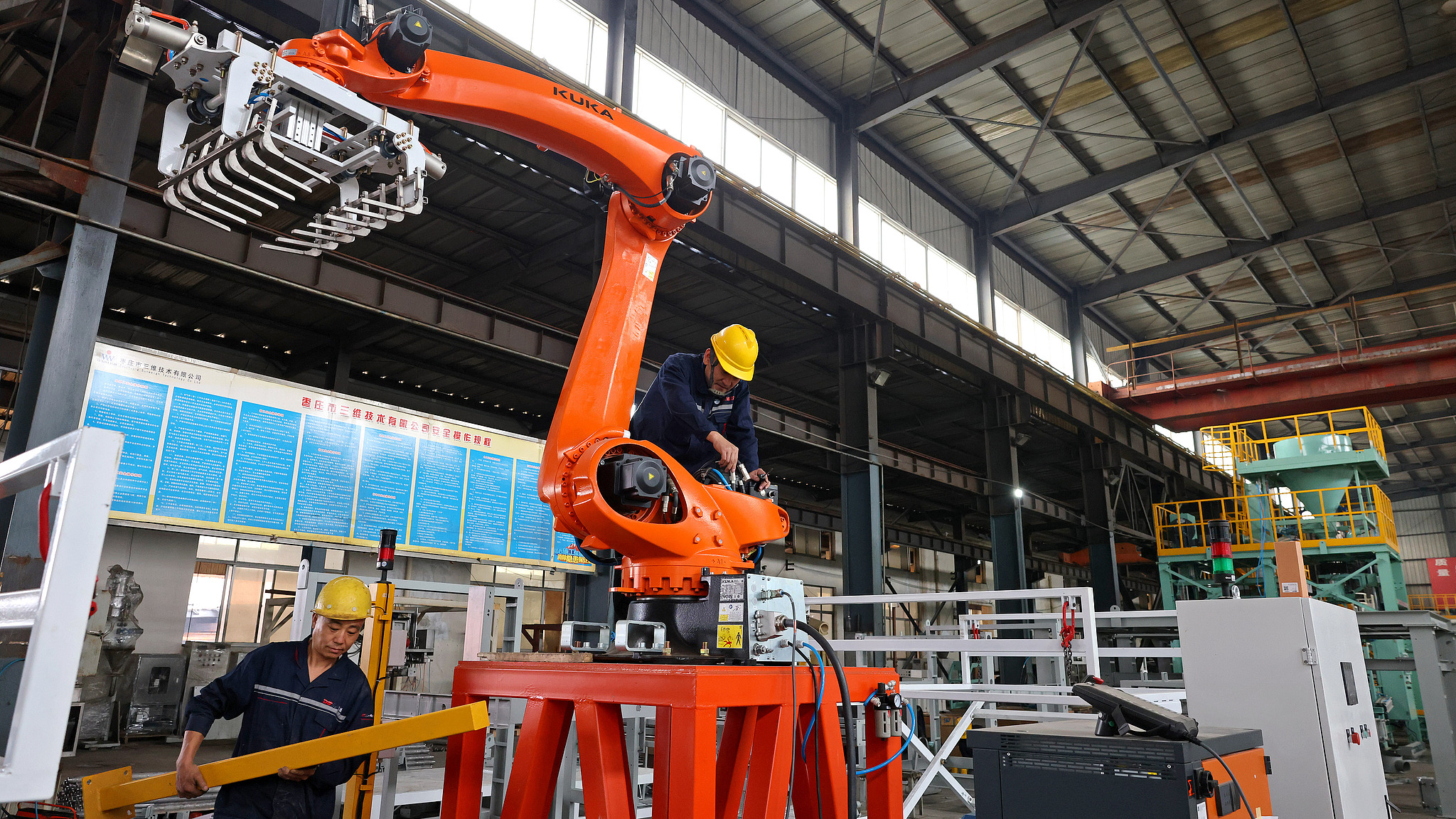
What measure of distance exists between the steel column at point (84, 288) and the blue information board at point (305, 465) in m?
1.85

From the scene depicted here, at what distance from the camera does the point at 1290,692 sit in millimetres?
3650

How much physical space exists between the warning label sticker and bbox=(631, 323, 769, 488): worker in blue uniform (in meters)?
0.90

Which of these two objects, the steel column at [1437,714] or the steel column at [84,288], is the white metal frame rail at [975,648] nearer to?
the steel column at [1437,714]

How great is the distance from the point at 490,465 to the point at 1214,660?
30.0 ft

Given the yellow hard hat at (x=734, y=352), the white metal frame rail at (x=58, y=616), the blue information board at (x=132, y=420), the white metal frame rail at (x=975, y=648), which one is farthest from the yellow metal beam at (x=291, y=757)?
the blue information board at (x=132, y=420)

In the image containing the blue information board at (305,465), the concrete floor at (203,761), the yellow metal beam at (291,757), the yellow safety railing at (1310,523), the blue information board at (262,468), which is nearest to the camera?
the yellow metal beam at (291,757)

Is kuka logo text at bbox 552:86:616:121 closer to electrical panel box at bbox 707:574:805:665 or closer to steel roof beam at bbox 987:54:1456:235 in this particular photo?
electrical panel box at bbox 707:574:805:665

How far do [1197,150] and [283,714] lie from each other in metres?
18.0

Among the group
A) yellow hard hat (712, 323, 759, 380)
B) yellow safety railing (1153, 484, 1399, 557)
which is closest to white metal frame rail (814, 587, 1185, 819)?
yellow hard hat (712, 323, 759, 380)

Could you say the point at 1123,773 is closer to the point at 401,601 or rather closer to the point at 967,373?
the point at 401,601

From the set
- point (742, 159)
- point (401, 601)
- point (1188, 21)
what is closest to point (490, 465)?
point (401, 601)

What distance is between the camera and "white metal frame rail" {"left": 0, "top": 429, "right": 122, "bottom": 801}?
1.21 metres

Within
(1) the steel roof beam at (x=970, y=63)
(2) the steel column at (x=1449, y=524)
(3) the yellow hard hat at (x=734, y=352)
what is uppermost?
(1) the steel roof beam at (x=970, y=63)

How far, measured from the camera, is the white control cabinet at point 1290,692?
354 centimetres
